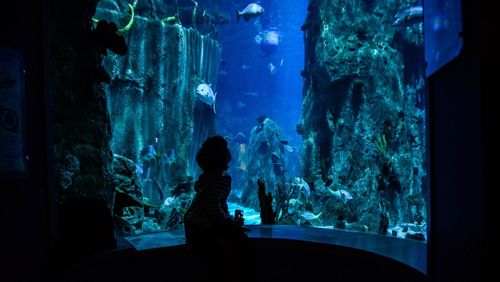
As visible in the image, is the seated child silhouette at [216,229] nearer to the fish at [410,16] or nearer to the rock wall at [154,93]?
the rock wall at [154,93]

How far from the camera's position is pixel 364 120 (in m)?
11.5

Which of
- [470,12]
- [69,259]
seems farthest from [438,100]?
[69,259]

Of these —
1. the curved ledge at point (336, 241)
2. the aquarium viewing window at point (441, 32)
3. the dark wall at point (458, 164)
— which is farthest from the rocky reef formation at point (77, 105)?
the dark wall at point (458, 164)

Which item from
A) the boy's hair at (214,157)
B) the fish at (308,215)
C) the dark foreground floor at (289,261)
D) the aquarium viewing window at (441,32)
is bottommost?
the fish at (308,215)

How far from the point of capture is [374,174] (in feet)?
35.6

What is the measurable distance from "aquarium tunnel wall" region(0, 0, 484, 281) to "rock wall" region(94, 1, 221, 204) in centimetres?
5

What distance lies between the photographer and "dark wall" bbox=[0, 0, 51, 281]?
2.09 meters

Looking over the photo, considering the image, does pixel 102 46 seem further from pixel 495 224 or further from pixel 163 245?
pixel 495 224

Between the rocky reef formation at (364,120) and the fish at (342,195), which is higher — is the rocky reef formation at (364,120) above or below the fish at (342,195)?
above

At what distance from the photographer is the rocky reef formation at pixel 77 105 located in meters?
5.39

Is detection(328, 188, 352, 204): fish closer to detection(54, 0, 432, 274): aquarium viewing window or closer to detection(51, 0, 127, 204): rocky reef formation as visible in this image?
detection(54, 0, 432, 274): aquarium viewing window

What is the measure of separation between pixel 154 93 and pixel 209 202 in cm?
1005

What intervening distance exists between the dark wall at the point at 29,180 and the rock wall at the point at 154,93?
8.35 metres

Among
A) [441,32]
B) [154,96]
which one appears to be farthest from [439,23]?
[154,96]
